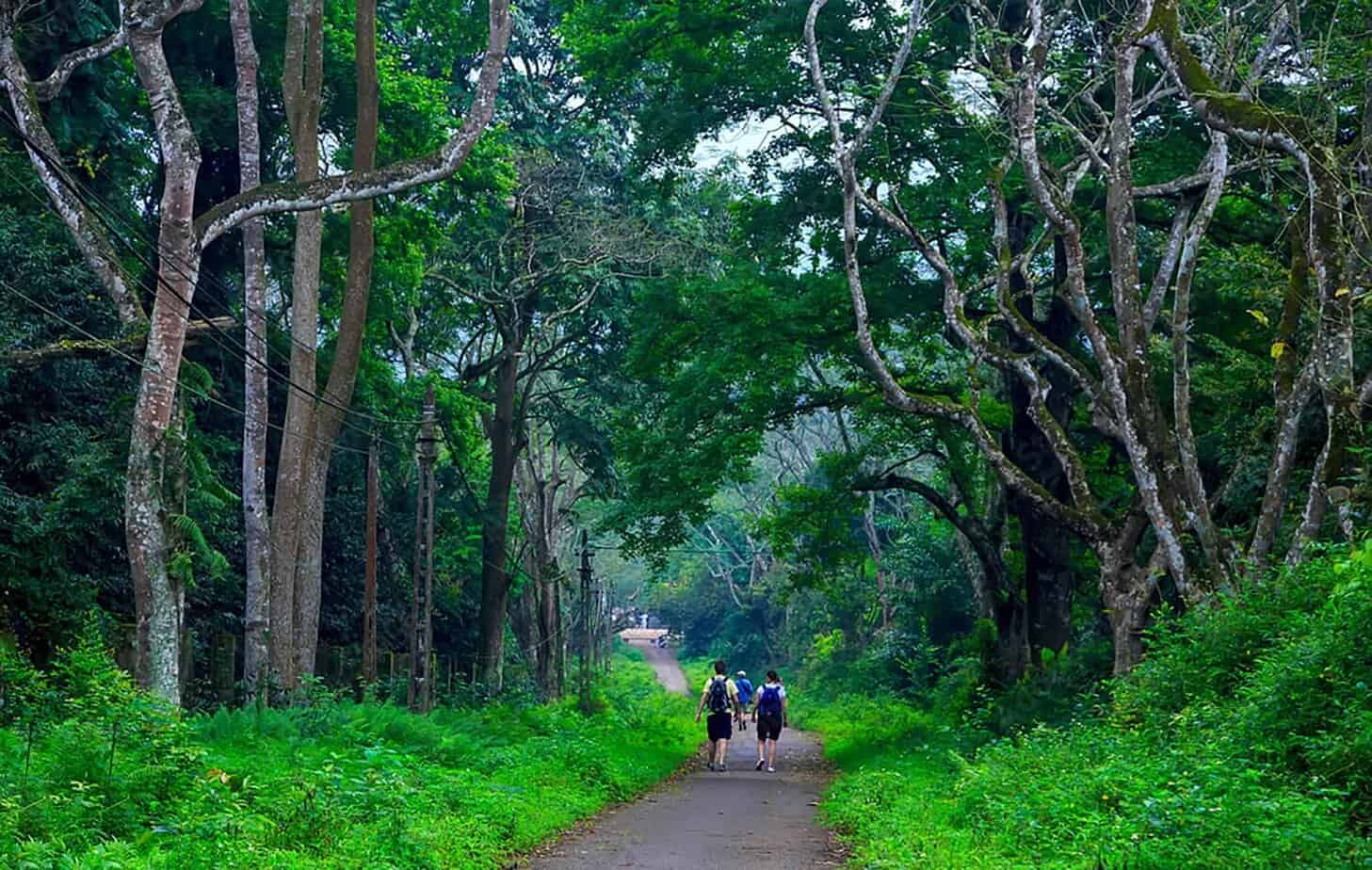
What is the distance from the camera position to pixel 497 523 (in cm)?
3397

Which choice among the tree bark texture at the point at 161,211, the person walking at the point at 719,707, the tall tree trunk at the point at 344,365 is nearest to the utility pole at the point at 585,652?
the person walking at the point at 719,707

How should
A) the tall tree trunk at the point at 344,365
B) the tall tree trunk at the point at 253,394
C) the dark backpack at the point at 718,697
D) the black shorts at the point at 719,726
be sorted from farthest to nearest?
the black shorts at the point at 719,726 < the dark backpack at the point at 718,697 < the tall tree trunk at the point at 344,365 < the tall tree trunk at the point at 253,394

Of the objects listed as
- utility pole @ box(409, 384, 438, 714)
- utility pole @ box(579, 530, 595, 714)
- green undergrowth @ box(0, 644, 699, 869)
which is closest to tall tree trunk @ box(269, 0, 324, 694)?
utility pole @ box(409, 384, 438, 714)

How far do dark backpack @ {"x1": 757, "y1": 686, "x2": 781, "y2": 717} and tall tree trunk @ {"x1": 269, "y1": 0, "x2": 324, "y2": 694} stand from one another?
26.8 feet

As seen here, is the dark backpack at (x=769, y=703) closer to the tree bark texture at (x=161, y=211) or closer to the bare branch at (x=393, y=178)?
the tree bark texture at (x=161, y=211)

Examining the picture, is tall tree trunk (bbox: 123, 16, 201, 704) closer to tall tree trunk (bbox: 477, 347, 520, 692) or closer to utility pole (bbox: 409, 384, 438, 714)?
utility pole (bbox: 409, 384, 438, 714)

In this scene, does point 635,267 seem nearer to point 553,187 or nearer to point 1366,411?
point 553,187

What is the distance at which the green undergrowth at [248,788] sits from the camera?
9430 mm

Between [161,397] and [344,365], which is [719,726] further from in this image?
[161,397]

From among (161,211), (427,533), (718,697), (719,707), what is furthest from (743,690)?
(161,211)

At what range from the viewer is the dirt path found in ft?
41.6

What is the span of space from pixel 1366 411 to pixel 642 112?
1385cm

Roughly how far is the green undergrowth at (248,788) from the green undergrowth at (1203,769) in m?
3.50

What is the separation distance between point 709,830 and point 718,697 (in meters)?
10.2
